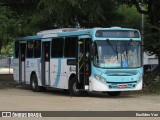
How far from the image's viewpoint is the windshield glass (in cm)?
2152

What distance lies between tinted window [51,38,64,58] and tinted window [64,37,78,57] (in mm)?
481

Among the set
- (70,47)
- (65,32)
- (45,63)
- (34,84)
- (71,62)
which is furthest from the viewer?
(34,84)

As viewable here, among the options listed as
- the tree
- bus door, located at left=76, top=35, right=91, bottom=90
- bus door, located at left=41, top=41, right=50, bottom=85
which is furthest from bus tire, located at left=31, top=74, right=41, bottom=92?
bus door, located at left=76, top=35, right=91, bottom=90

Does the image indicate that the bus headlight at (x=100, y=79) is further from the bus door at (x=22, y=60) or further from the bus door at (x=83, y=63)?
the bus door at (x=22, y=60)

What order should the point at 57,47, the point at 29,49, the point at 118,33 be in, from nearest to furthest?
the point at 118,33 < the point at 57,47 < the point at 29,49

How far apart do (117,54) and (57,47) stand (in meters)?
3.92

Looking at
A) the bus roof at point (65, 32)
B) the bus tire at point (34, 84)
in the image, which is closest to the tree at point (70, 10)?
the bus roof at point (65, 32)

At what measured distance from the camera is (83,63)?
2211 cm

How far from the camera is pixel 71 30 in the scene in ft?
→ 79.7

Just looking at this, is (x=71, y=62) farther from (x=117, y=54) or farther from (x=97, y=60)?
(x=117, y=54)

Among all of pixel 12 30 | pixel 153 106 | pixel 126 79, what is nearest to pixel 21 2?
pixel 12 30

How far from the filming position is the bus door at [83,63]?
2189 centimetres

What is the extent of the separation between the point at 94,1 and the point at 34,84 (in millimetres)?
5717

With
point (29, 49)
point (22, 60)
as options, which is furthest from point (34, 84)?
point (22, 60)
